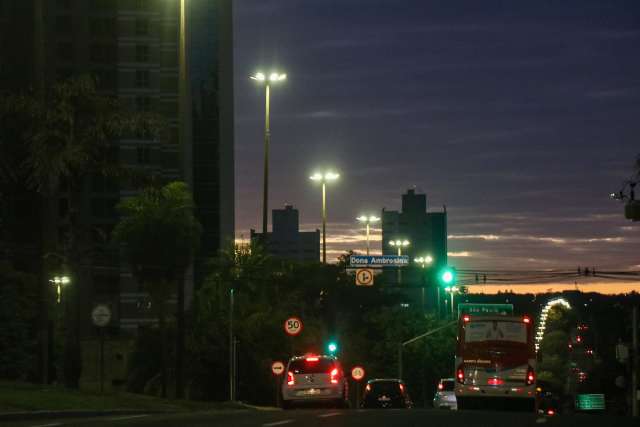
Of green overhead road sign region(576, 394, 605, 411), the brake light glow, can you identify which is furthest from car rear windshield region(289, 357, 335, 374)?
green overhead road sign region(576, 394, 605, 411)

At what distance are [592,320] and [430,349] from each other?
169 ft

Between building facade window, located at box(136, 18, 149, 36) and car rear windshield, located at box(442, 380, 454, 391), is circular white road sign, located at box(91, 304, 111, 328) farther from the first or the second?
building facade window, located at box(136, 18, 149, 36)

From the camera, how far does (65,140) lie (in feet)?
127

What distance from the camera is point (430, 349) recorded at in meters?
110

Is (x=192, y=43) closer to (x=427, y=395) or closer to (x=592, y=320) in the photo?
(x=427, y=395)

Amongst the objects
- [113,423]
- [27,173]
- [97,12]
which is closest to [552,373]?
[97,12]

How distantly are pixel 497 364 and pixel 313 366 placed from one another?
5.99 metres

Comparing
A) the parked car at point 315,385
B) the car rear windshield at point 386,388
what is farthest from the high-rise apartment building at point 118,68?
the parked car at point 315,385

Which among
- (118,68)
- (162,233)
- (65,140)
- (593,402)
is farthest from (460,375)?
(118,68)

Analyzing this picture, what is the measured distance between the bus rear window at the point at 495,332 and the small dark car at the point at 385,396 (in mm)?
9788

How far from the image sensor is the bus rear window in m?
40.1

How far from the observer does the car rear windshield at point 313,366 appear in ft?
129

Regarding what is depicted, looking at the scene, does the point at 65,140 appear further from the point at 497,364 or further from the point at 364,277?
the point at 364,277

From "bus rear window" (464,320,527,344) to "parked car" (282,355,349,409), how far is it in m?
4.70
